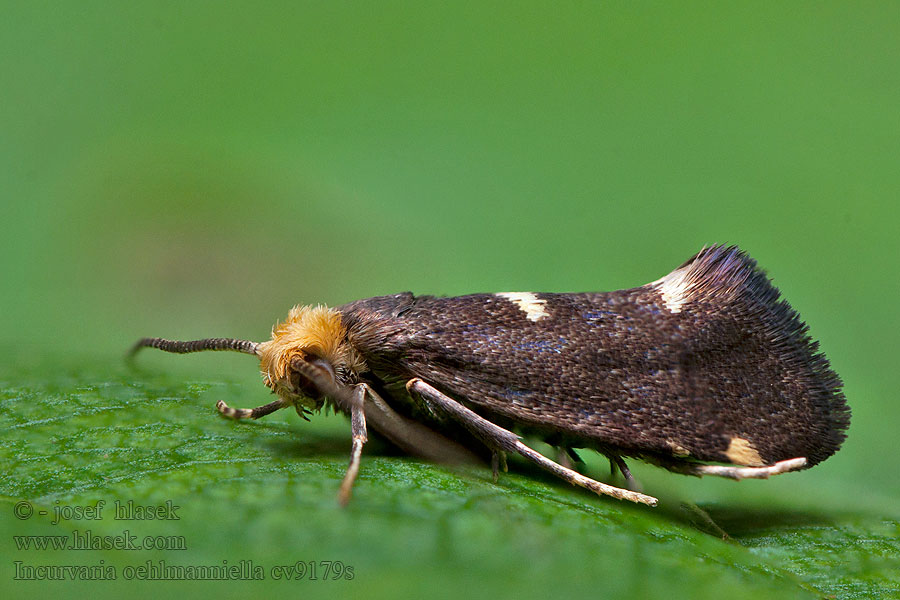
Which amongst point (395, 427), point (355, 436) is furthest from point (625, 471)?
point (355, 436)

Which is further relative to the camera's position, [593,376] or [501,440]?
[593,376]

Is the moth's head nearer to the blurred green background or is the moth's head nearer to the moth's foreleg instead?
the blurred green background

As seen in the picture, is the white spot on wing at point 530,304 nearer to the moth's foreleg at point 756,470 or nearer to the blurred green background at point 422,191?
the blurred green background at point 422,191

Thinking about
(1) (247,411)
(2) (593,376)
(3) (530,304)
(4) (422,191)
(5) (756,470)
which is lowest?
(1) (247,411)

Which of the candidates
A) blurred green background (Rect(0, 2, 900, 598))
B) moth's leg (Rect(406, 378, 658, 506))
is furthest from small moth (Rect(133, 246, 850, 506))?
blurred green background (Rect(0, 2, 900, 598))

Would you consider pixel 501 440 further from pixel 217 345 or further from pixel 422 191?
pixel 422 191

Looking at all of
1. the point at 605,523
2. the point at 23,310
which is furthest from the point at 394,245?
the point at 605,523

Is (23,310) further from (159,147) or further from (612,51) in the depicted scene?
(612,51)
